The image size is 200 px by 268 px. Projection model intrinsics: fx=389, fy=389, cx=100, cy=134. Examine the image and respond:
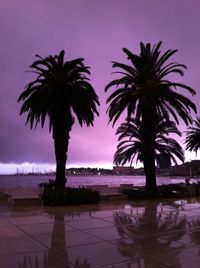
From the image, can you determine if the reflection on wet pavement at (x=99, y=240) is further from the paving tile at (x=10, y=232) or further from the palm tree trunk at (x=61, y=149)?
the palm tree trunk at (x=61, y=149)

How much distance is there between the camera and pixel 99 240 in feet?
31.7

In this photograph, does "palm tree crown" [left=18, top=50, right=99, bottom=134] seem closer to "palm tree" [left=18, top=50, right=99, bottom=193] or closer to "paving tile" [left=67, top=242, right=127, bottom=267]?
"palm tree" [left=18, top=50, right=99, bottom=193]

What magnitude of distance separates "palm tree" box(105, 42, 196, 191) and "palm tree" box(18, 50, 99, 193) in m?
2.77

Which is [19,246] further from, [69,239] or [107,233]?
[107,233]

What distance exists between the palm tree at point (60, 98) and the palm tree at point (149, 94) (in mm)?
2766

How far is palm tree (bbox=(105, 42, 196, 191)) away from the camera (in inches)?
952

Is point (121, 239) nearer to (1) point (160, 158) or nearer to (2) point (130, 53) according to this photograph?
(2) point (130, 53)

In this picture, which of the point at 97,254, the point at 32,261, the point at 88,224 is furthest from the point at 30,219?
the point at 32,261

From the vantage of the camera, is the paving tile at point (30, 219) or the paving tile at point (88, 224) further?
the paving tile at point (30, 219)

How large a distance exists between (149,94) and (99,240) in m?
15.5

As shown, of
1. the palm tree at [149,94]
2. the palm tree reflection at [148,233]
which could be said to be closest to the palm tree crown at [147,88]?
the palm tree at [149,94]

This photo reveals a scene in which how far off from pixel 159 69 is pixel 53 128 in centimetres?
825

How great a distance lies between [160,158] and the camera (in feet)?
109

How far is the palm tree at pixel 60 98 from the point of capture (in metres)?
21.6
